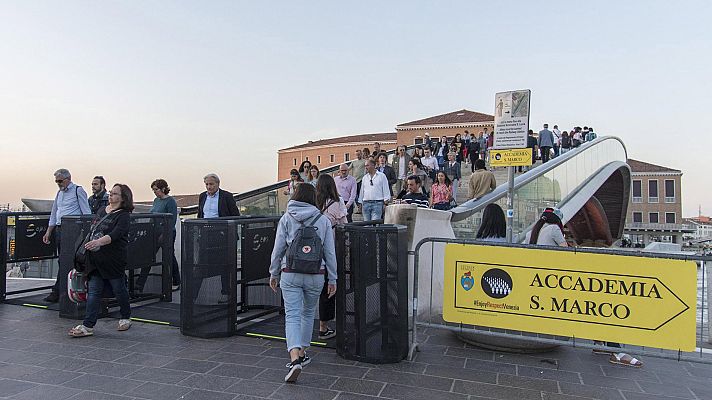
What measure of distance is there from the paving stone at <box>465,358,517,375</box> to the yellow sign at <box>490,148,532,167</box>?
266 centimetres

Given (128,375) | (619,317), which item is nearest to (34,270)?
(128,375)

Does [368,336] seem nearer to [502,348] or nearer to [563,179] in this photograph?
[502,348]

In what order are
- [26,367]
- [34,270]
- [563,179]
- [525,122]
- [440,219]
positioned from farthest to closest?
[563,179]
[34,270]
[440,219]
[525,122]
[26,367]

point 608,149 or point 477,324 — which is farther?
point 608,149

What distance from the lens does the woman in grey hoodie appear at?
4672 millimetres

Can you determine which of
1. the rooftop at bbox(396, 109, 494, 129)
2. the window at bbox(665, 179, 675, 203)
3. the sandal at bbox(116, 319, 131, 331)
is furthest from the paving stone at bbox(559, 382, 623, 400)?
the window at bbox(665, 179, 675, 203)

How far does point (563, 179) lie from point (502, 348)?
1070 cm

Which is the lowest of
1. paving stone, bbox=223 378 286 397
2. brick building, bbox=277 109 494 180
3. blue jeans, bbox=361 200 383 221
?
paving stone, bbox=223 378 286 397

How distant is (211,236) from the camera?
5930mm

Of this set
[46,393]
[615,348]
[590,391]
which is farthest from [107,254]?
[615,348]

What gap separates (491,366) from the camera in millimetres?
5039

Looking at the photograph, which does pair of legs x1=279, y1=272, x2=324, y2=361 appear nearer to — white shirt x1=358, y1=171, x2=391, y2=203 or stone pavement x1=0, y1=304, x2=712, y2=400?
stone pavement x1=0, y1=304, x2=712, y2=400

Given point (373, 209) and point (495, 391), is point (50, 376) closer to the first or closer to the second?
point (495, 391)

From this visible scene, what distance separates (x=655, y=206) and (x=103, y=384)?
3266 inches
